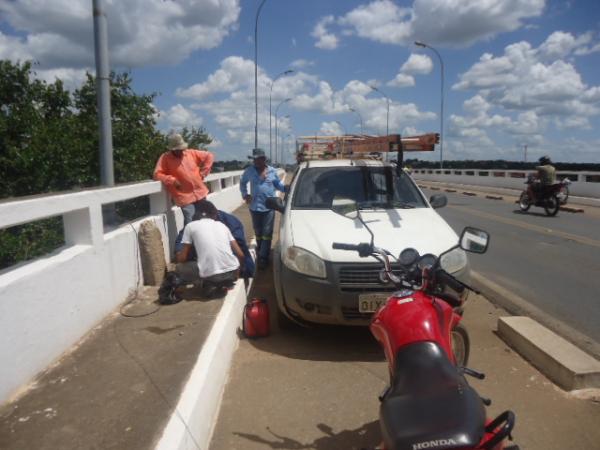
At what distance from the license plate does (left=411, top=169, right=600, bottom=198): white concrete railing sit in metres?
18.2

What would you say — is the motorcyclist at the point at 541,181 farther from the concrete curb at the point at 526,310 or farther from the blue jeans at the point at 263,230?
the blue jeans at the point at 263,230

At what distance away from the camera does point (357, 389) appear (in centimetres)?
392

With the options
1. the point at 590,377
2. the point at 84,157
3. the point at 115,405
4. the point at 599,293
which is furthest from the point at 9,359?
the point at 84,157

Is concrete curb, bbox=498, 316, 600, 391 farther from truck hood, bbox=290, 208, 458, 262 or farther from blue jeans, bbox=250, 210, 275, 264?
blue jeans, bbox=250, 210, 275, 264

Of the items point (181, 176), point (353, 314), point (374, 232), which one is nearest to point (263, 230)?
point (181, 176)

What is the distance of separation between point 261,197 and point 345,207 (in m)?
2.50

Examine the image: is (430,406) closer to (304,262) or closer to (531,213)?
(304,262)

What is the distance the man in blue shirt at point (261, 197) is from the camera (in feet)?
24.8

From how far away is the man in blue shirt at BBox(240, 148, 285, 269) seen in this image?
7566 millimetres

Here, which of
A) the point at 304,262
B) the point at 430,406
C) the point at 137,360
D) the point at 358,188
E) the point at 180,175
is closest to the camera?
the point at 430,406

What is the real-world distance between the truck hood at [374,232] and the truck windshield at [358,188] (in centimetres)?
24

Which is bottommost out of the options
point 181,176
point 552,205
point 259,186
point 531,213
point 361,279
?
point 531,213

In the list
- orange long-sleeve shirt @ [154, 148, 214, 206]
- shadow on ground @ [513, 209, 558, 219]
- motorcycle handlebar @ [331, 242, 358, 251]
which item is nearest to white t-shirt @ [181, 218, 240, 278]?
orange long-sleeve shirt @ [154, 148, 214, 206]

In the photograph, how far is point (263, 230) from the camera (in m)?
7.58
